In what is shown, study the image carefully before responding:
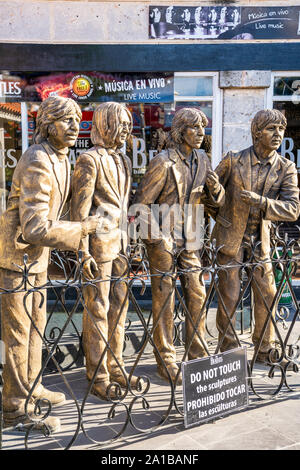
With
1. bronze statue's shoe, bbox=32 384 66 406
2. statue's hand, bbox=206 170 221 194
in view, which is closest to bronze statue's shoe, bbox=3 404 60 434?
bronze statue's shoe, bbox=32 384 66 406

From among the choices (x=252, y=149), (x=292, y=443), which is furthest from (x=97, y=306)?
(x=252, y=149)

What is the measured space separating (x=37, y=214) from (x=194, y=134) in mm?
1527

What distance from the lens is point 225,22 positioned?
7.48m

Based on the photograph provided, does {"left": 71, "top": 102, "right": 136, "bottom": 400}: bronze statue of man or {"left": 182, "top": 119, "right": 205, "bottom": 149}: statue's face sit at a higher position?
{"left": 182, "top": 119, "right": 205, "bottom": 149}: statue's face

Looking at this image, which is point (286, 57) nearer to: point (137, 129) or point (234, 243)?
point (137, 129)

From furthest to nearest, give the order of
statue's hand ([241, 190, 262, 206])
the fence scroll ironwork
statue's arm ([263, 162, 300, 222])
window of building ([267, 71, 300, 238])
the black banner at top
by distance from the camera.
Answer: window of building ([267, 71, 300, 238])
the black banner at top
statue's arm ([263, 162, 300, 222])
statue's hand ([241, 190, 262, 206])
the fence scroll ironwork

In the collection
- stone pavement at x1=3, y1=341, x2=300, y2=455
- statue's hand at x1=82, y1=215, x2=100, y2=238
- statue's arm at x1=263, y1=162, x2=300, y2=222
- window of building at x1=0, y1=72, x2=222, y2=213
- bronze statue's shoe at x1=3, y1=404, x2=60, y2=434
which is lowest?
stone pavement at x1=3, y1=341, x2=300, y2=455

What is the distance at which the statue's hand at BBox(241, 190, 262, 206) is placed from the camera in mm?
4320

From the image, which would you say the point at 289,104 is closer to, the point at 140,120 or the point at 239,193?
the point at 140,120

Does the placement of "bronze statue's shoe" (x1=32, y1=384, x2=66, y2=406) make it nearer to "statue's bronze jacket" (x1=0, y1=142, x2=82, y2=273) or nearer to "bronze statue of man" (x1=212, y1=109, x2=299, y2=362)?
"statue's bronze jacket" (x1=0, y1=142, x2=82, y2=273)

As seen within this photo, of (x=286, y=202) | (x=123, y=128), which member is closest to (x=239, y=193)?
(x=286, y=202)

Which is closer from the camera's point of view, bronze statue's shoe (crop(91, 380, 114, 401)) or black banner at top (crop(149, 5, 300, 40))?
bronze statue's shoe (crop(91, 380, 114, 401))

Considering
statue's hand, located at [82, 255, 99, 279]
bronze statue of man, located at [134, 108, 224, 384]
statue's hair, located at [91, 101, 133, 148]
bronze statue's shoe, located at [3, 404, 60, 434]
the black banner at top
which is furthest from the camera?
the black banner at top

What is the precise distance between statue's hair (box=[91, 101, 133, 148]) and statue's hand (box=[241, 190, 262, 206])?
1.18 meters
